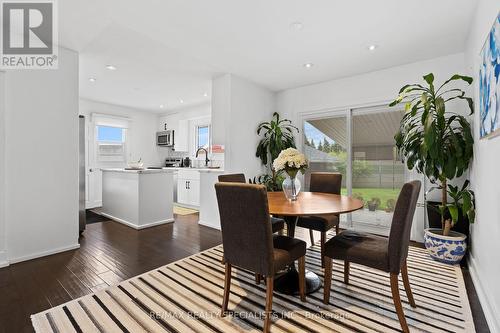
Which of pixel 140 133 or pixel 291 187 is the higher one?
pixel 140 133

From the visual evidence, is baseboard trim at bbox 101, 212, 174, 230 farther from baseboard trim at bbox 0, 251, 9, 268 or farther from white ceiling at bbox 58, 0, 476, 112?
white ceiling at bbox 58, 0, 476, 112

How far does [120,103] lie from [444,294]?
262 inches

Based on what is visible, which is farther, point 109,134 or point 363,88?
point 109,134

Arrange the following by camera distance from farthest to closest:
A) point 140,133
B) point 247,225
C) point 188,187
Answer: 1. point 140,133
2. point 188,187
3. point 247,225

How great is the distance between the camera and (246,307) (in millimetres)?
1897

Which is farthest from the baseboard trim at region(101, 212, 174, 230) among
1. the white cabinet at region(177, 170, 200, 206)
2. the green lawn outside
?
the green lawn outside

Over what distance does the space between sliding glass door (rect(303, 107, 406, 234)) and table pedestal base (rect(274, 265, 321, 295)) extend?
2.12m

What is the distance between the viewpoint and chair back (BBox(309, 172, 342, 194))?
9.91ft

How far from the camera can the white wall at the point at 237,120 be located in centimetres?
401

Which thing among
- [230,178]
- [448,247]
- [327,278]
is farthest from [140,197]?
[448,247]

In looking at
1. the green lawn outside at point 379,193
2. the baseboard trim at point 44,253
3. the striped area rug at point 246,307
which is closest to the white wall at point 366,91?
the green lawn outside at point 379,193

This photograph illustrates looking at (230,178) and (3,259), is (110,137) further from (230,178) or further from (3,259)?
(230,178)

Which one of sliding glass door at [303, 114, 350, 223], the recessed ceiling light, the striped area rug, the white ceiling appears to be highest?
the white ceiling

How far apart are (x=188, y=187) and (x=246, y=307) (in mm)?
4224
